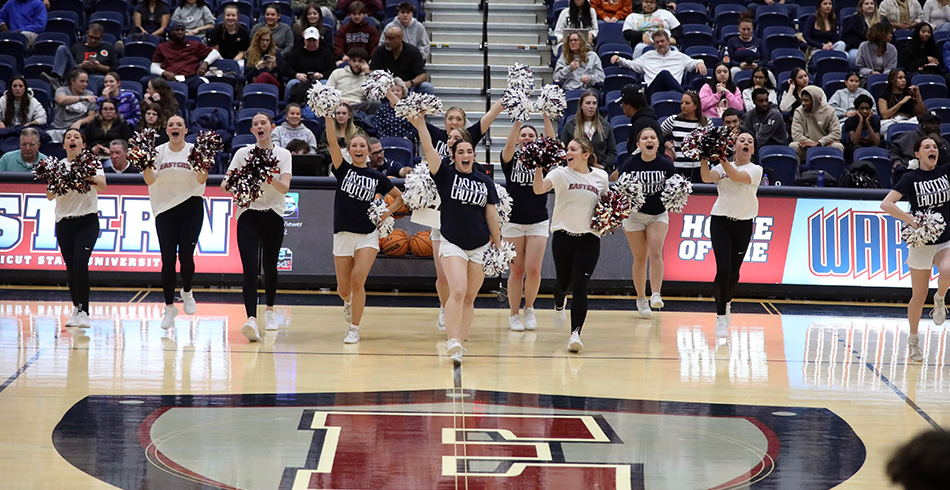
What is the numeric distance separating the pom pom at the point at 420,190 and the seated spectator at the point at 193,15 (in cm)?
843

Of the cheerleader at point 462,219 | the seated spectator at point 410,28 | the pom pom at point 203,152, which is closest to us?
the cheerleader at point 462,219

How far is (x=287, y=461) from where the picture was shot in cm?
564

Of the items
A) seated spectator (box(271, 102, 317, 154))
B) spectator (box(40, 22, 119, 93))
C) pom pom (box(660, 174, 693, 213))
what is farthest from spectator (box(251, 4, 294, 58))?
pom pom (box(660, 174, 693, 213))

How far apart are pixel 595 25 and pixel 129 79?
6.52 m

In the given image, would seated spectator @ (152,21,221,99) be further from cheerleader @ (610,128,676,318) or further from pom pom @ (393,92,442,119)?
pom pom @ (393,92,442,119)

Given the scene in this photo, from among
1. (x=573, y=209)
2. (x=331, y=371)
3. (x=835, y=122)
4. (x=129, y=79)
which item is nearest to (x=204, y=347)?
(x=331, y=371)

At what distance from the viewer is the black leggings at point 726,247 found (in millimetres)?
9266

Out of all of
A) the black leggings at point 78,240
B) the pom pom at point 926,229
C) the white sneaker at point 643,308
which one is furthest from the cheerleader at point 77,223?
the pom pom at point 926,229

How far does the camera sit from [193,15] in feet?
51.4

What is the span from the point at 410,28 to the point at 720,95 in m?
4.30

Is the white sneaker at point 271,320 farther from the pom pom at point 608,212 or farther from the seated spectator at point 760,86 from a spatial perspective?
the seated spectator at point 760,86

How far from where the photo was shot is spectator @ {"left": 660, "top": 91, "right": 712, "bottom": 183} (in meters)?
11.3

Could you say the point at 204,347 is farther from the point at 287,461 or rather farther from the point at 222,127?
the point at 222,127

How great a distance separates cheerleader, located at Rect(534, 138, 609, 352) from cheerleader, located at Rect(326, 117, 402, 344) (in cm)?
132
